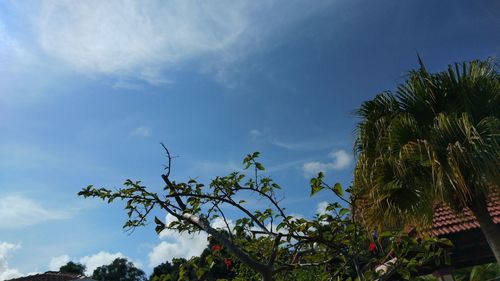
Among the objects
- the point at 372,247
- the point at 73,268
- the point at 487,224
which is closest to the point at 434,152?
the point at 487,224

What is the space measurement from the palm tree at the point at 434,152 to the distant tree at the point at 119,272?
60.3 meters

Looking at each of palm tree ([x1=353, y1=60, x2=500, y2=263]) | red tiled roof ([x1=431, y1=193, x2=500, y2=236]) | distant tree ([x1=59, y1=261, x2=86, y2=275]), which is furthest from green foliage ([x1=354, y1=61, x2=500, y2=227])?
distant tree ([x1=59, y1=261, x2=86, y2=275])

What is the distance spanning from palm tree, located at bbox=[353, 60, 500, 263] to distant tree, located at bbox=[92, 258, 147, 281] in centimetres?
6030

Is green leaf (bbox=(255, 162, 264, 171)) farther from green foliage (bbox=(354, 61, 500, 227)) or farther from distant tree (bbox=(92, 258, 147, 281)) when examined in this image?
distant tree (bbox=(92, 258, 147, 281))

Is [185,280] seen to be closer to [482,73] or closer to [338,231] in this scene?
[338,231]

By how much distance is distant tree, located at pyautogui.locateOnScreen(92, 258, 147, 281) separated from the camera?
60.5 metres

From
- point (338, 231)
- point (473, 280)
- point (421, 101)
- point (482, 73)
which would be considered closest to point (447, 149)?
point (421, 101)

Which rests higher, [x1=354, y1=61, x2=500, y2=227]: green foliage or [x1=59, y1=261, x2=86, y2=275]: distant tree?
[x1=59, y1=261, x2=86, y2=275]: distant tree

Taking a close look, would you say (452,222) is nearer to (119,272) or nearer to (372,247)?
(372,247)

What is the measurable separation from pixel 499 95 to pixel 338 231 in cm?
442

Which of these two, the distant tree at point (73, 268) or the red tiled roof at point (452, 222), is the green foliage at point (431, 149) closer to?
the red tiled roof at point (452, 222)

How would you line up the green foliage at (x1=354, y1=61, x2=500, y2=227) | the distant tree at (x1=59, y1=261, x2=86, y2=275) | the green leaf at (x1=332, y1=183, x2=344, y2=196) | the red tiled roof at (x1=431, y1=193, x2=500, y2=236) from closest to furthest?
the green leaf at (x1=332, y1=183, x2=344, y2=196) → the green foliage at (x1=354, y1=61, x2=500, y2=227) → the red tiled roof at (x1=431, y1=193, x2=500, y2=236) → the distant tree at (x1=59, y1=261, x2=86, y2=275)

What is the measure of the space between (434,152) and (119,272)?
6352 centimetres

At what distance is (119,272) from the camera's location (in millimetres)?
62250
